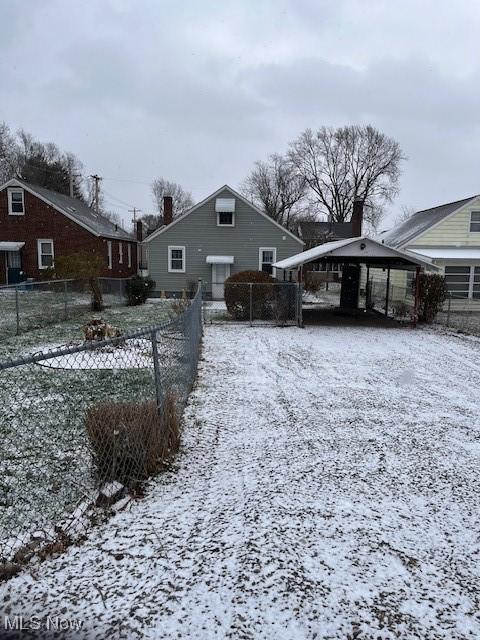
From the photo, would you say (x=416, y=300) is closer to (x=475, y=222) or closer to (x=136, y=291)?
(x=475, y=222)

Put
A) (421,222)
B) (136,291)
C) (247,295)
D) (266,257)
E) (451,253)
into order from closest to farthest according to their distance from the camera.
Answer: (247,295) → (451,253) → (136,291) → (421,222) → (266,257)

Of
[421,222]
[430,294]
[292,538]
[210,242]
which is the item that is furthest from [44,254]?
[292,538]

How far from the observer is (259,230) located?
25438mm

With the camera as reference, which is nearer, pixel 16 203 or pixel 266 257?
pixel 266 257

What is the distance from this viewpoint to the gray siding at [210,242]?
83.0 feet

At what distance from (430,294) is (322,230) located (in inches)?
1186

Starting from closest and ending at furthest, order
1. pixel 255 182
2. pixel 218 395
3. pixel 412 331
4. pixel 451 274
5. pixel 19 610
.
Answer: pixel 19 610 → pixel 218 395 → pixel 412 331 → pixel 451 274 → pixel 255 182

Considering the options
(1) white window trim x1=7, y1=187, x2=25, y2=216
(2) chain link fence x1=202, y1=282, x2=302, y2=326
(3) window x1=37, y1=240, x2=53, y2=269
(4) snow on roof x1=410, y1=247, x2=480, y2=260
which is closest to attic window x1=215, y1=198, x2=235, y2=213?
(4) snow on roof x1=410, y1=247, x2=480, y2=260

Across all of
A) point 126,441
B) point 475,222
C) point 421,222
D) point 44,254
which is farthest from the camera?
point 44,254

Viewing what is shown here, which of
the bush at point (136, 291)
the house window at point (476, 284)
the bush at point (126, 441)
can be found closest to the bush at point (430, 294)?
the house window at point (476, 284)

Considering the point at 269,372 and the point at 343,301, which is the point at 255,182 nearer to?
the point at 343,301

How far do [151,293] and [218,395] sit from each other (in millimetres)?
18825

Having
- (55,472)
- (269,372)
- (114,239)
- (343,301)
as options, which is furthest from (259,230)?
(55,472)

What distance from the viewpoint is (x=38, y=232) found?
86.1 ft
